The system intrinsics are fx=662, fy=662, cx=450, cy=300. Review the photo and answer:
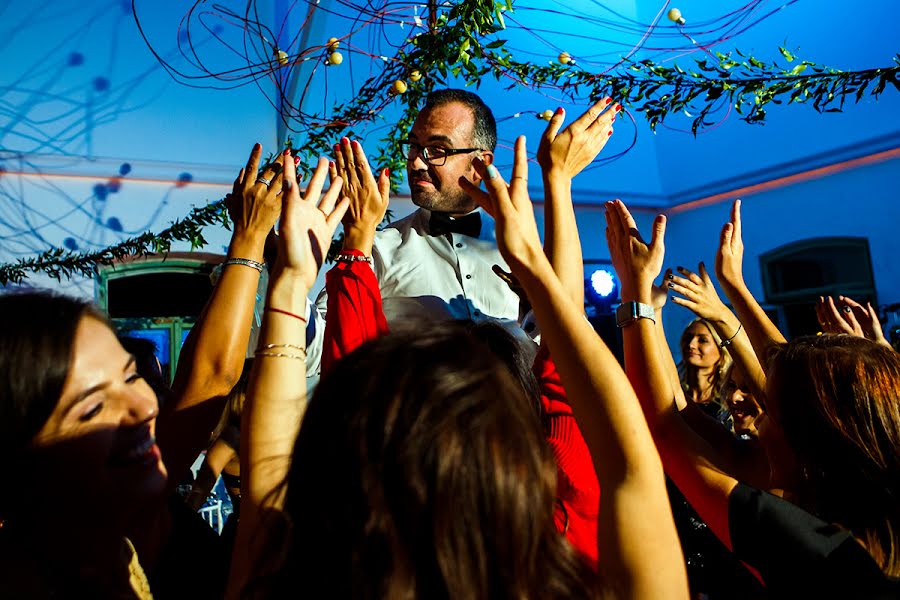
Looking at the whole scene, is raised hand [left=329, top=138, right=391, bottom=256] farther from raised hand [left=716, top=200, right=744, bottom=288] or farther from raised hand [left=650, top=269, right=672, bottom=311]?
raised hand [left=716, top=200, right=744, bottom=288]

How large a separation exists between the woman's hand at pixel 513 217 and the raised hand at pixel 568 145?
0.16 meters

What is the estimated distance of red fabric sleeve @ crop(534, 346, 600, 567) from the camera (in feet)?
3.93

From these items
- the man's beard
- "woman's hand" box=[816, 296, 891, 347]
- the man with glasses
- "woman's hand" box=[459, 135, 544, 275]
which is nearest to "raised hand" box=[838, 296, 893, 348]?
"woman's hand" box=[816, 296, 891, 347]

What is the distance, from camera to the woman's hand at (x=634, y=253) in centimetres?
149

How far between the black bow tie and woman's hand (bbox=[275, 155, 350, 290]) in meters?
0.86

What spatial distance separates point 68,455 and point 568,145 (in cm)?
103

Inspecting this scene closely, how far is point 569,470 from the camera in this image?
1.27 m

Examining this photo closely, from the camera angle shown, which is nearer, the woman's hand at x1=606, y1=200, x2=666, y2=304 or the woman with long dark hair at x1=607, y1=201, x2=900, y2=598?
the woman with long dark hair at x1=607, y1=201, x2=900, y2=598

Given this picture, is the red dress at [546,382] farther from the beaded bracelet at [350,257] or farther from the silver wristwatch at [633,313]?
the silver wristwatch at [633,313]

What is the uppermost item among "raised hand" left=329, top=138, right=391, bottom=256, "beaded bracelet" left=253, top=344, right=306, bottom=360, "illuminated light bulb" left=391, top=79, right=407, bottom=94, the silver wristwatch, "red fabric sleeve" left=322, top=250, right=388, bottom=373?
"illuminated light bulb" left=391, top=79, right=407, bottom=94

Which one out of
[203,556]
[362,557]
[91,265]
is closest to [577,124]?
[362,557]

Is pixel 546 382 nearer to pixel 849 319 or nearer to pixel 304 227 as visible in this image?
pixel 304 227

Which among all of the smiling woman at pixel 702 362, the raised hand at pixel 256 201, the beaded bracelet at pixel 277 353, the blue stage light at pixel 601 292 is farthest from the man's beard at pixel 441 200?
the blue stage light at pixel 601 292

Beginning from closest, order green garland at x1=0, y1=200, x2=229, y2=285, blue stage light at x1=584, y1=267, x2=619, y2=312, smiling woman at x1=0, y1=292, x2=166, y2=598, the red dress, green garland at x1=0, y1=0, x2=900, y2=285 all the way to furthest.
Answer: smiling woman at x1=0, y1=292, x2=166, y2=598, the red dress, green garland at x1=0, y1=0, x2=900, y2=285, green garland at x1=0, y1=200, x2=229, y2=285, blue stage light at x1=584, y1=267, x2=619, y2=312
